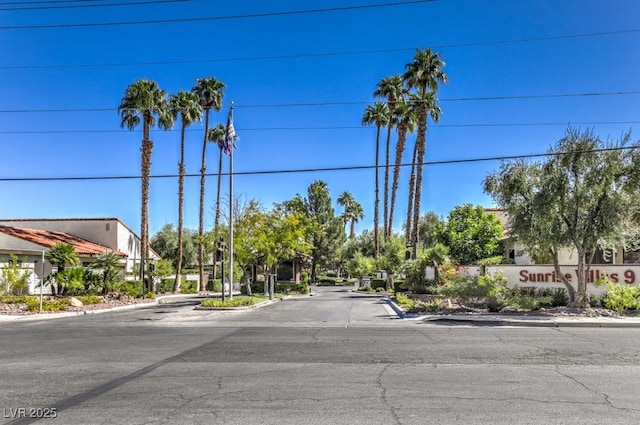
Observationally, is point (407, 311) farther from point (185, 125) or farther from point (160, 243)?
point (160, 243)

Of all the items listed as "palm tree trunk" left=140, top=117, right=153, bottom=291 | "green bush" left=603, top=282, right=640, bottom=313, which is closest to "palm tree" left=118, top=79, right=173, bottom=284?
"palm tree trunk" left=140, top=117, right=153, bottom=291

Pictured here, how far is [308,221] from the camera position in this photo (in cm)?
3797

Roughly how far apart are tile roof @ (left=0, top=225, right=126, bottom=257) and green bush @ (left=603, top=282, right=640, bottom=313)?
1242 inches

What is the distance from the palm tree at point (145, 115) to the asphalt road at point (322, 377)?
2360 centimetres

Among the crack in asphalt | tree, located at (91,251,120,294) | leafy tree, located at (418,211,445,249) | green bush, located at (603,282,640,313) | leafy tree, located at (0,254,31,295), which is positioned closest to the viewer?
the crack in asphalt

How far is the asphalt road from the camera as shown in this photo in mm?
6238

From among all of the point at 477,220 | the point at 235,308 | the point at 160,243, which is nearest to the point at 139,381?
the point at 235,308

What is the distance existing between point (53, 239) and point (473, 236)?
1208 inches

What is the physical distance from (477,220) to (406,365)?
3144cm

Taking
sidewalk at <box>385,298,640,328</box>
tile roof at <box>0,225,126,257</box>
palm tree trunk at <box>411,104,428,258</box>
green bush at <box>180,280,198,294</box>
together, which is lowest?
green bush at <box>180,280,198,294</box>

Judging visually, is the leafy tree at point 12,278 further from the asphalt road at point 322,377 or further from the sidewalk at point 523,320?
the sidewalk at point 523,320

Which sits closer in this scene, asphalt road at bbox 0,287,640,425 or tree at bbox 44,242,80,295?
asphalt road at bbox 0,287,640,425

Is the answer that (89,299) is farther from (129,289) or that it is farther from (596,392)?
(596,392)

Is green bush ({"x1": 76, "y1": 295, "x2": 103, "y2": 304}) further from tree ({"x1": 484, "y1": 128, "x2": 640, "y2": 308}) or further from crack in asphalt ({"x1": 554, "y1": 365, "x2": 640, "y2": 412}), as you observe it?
crack in asphalt ({"x1": 554, "y1": 365, "x2": 640, "y2": 412})
